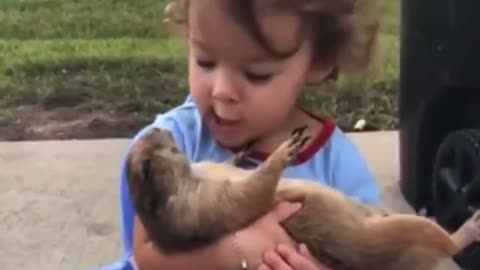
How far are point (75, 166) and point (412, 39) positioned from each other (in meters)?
1.62

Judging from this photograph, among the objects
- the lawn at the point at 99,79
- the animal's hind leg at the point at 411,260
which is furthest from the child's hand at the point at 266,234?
the lawn at the point at 99,79

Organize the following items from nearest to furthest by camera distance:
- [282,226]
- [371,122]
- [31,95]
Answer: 1. [282,226]
2. [371,122]
3. [31,95]

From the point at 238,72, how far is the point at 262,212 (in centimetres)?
34

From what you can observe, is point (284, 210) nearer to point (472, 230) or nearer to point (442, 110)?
point (472, 230)

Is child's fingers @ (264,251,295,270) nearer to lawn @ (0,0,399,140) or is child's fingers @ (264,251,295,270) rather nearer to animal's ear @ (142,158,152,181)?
animal's ear @ (142,158,152,181)

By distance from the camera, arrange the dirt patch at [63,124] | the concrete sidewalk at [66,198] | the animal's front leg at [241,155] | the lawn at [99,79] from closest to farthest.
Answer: the animal's front leg at [241,155], the concrete sidewalk at [66,198], the dirt patch at [63,124], the lawn at [99,79]

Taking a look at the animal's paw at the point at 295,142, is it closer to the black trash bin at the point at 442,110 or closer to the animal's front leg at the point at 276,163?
the animal's front leg at the point at 276,163

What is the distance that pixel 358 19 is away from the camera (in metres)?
3.57

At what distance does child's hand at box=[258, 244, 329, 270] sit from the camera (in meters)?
3.15

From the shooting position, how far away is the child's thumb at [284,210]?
3.14 meters

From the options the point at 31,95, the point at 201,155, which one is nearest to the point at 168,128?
the point at 201,155

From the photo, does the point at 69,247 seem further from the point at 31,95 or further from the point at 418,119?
the point at 31,95

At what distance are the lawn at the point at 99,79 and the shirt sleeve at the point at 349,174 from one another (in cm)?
231

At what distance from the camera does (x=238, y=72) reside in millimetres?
3258
